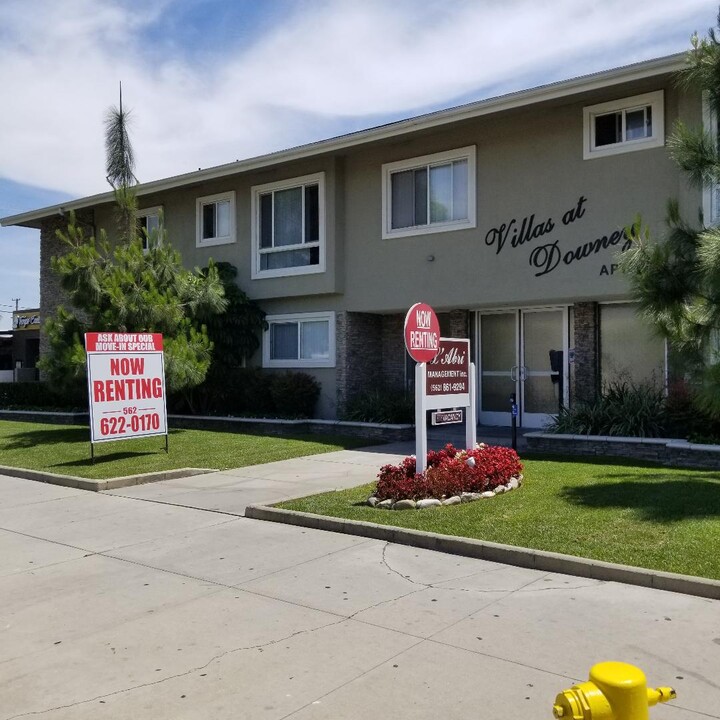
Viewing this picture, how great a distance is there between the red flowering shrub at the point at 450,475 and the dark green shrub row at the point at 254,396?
8.17 meters

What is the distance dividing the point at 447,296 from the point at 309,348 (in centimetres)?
411

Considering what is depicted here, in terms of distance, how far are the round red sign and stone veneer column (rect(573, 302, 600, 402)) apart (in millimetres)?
6405

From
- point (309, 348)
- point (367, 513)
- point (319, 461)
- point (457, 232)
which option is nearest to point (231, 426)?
point (309, 348)

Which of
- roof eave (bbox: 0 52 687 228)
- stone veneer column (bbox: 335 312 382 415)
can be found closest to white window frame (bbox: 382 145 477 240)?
roof eave (bbox: 0 52 687 228)

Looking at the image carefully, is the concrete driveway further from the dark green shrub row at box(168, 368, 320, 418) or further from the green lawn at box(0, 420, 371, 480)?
the dark green shrub row at box(168, 368, 320, 418)

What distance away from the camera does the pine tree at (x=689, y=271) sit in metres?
8.98

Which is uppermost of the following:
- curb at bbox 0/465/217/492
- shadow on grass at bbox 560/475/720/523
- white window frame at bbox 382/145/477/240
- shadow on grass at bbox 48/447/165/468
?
white window frame at bbox 382/145/477/240

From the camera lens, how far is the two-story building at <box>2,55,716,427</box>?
1397 cm

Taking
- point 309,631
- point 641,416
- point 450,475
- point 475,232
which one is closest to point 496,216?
point 475,232

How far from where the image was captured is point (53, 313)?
2414 cm

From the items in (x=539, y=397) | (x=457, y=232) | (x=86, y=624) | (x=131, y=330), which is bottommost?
(x=86, y=624)

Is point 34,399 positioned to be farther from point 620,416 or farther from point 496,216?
point 620,416

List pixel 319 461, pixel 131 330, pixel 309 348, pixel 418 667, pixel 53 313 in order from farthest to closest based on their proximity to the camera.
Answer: pixel 53 313
pixel 309 348
pixel 131 330
pixel 319 461
pixel 418 667

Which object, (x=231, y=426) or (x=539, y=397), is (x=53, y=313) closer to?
(x=231, y=426)
